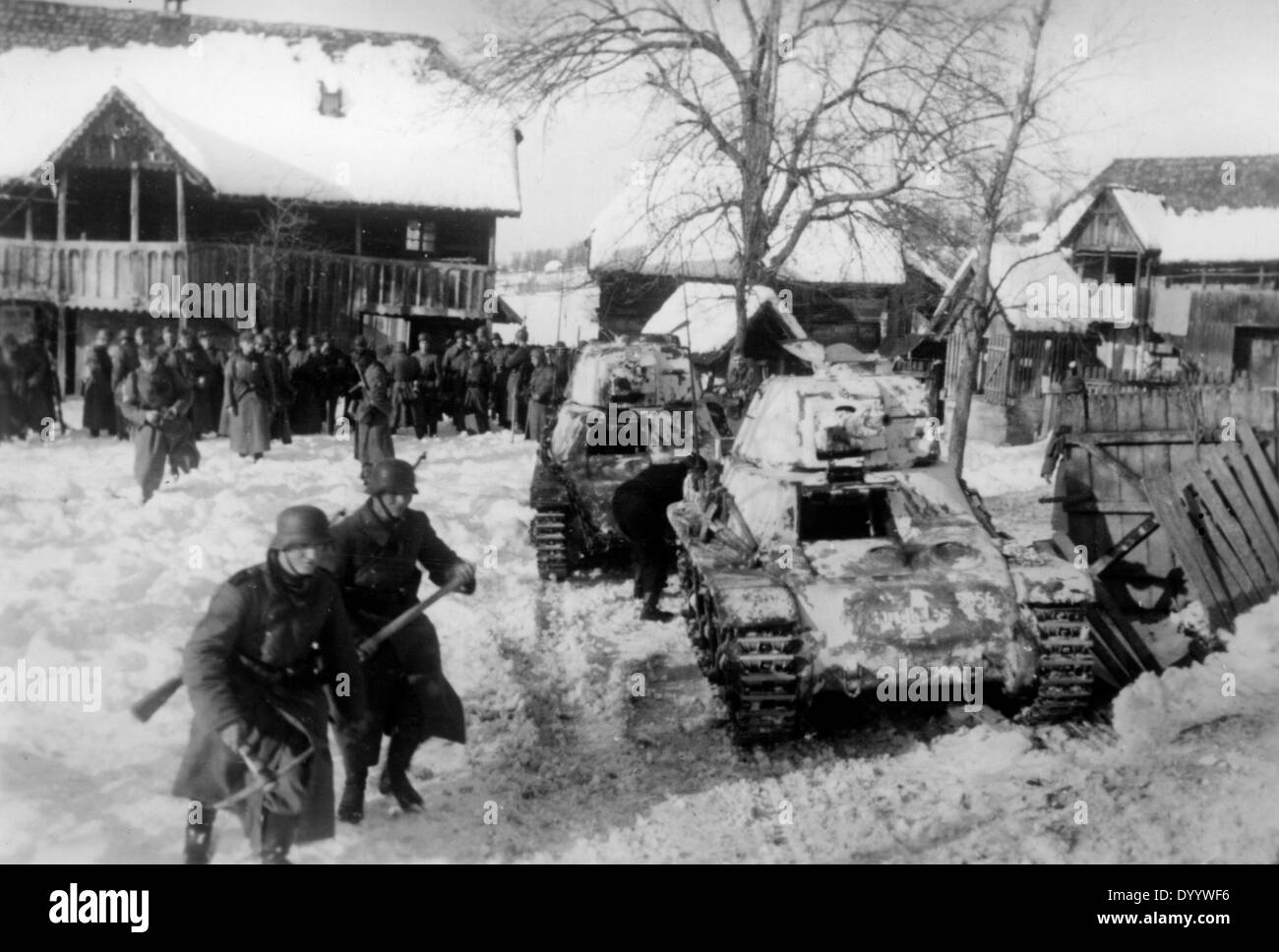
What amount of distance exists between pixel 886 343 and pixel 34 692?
2591 cm

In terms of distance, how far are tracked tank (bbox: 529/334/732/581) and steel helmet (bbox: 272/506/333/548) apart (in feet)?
16.2

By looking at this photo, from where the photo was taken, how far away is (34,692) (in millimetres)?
6340

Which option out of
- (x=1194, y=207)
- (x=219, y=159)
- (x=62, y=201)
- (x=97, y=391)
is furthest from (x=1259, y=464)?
(x=62, y=201)

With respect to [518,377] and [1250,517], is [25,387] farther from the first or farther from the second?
[1250,517]

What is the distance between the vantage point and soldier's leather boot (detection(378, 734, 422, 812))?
18.3 feet

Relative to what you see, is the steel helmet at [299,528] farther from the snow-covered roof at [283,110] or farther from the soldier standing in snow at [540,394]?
the snow-covered roof at [283,110]

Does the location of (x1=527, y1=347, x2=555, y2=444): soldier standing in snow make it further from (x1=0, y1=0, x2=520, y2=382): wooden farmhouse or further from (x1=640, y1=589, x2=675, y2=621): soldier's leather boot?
(x1=640, y1=589, x2=675, y2=621): soldier's leather boot

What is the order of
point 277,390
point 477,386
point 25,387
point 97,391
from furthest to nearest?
point 477,386 < point 97,391 < point 277,390 < point 25,387

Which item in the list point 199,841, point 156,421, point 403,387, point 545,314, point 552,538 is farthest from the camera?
point 545,314

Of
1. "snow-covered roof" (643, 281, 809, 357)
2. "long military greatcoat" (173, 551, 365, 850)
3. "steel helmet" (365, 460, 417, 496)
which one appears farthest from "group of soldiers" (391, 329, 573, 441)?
"long military greatcoat" (173, 551, 365, 850)

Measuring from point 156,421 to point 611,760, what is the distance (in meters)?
6.98

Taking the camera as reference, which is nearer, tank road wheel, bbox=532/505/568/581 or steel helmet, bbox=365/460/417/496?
steel helmet, bbox=365/460/417/496

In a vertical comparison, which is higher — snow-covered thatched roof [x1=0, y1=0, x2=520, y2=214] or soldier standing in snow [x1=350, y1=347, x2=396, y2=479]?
snow-covered thatched roof [x1=0, y1=0, x2=520, y2=214]

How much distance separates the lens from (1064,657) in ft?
21.6
